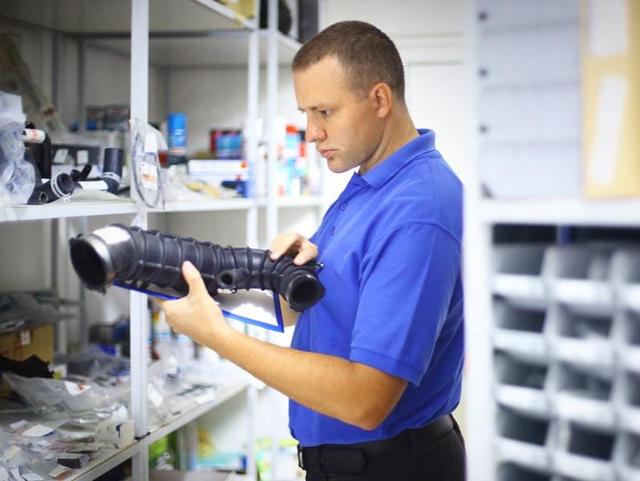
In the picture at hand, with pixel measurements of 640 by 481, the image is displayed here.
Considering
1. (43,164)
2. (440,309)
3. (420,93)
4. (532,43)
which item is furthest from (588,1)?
(420,93)

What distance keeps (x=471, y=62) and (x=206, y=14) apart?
1.25 meters

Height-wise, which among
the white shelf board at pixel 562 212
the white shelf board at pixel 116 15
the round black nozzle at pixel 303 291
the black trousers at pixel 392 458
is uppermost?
the white shelf board at pixel 116 15

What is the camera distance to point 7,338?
154 cm

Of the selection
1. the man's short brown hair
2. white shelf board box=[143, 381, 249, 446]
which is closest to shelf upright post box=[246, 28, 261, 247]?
white shelf board box=[143, 381, 249, 446]

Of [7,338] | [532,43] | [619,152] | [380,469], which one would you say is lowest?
[380,469]

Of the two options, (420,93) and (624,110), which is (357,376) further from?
(420,93)

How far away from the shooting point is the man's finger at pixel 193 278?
1004 mm

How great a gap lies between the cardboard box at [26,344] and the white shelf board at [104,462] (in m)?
0.33

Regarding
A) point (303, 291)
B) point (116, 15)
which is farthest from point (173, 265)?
point (116, 15)

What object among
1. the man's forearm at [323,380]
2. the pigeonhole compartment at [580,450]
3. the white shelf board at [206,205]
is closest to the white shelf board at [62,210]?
the white shelf board at [206,205]

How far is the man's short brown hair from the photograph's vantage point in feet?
3.79

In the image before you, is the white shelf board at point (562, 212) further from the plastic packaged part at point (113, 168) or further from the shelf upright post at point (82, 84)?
the shelf upright post at point (82, 84)

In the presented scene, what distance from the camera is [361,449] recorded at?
1.16m

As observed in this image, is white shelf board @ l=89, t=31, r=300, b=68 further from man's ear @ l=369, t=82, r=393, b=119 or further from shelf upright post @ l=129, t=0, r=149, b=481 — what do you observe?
man's ear @ l=369, t=82, r=393, b=119
